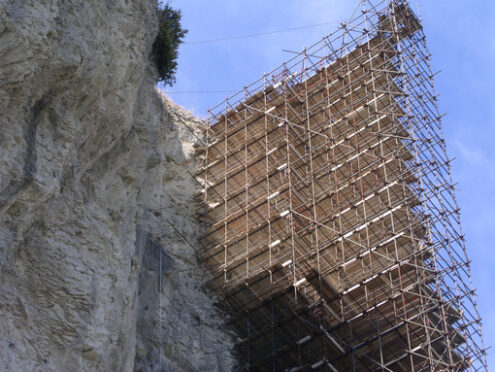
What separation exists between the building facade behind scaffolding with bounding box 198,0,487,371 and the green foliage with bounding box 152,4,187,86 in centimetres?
376

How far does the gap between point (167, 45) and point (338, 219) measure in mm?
5957

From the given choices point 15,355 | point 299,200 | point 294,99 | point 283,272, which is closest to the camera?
point 15,355

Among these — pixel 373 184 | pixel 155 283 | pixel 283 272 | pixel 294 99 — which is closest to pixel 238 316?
pixel 283 272

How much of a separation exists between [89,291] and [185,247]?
877 cm

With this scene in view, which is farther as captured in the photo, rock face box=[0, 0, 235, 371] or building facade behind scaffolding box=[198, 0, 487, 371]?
building facade behind scaffolding box=[198, 0, 487, 371]

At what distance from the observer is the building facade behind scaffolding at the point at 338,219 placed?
21.6 metres

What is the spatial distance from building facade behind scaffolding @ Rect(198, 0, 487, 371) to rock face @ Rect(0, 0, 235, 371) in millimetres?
3039

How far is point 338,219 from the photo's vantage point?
23.9 metres

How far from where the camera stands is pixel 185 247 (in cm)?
2411

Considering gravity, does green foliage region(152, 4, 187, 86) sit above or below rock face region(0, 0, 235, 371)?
above

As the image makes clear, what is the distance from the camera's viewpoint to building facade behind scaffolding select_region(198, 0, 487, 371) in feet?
70.9

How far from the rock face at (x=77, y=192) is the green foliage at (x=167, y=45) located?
248cm

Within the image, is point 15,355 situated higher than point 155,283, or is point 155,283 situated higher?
point 155,283

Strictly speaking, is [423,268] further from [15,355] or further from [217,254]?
[15,355]
